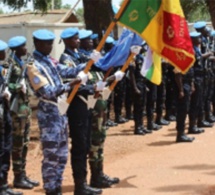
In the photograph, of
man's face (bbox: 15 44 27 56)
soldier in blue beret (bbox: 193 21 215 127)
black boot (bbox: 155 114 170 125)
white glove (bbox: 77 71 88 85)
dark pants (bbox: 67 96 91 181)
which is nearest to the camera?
white glove (bbox: 77 71 88 85)

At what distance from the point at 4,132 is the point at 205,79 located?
5.43 metres

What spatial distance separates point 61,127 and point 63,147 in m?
0.26

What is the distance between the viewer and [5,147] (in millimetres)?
6145

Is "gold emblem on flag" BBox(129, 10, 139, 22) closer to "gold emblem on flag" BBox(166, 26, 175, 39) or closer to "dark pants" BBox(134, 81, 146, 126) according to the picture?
"gold emblem on flag" BBox(166, 26, 175, 39)

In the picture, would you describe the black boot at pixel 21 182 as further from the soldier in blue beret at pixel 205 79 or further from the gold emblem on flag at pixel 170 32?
the soldier in blue beret at pixel 205 79

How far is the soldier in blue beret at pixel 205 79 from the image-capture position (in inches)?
408

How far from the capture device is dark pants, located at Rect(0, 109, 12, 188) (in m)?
6.10

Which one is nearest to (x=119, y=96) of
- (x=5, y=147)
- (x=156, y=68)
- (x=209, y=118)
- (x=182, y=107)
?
(x=209, y=118)

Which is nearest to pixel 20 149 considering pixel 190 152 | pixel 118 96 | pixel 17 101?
pixel 17 101

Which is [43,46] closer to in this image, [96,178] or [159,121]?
[96,178]

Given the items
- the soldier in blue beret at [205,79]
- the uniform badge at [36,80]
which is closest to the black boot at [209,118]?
the soldier in blue beret at [205,79]

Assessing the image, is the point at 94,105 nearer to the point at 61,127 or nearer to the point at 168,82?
the point at 61,127

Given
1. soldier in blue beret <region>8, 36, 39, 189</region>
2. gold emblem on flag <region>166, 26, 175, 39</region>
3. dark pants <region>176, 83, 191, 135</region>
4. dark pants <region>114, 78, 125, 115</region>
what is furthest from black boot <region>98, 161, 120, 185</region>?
dark pants <region>114, 78, 125, 115</region>

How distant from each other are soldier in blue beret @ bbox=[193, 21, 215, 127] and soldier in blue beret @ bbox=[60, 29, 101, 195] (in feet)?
14.7
